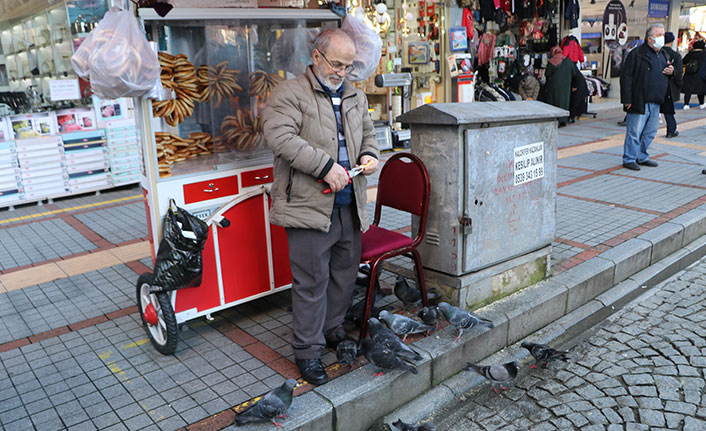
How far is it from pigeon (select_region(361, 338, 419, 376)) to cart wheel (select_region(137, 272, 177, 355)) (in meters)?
1.26

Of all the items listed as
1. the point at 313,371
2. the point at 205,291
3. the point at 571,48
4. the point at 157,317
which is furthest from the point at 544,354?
the point at 571,48

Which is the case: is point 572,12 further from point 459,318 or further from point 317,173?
point 317,173

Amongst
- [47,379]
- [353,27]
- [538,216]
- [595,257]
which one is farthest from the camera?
[595,257]

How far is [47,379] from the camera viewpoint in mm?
3494

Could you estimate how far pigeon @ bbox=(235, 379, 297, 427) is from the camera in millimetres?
2824

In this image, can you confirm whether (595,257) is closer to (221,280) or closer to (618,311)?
(618,311)

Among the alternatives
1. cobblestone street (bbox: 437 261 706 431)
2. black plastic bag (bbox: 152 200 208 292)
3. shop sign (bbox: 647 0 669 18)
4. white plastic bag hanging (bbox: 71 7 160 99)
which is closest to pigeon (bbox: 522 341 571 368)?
cobblestone street (bbox: 437 261 706 431)

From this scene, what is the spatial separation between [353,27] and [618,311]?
10.4ft

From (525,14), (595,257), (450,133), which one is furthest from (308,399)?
(525,14)

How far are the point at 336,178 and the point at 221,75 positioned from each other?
4.50ft

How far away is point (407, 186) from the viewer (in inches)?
155

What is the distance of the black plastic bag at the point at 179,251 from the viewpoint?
3.46 m

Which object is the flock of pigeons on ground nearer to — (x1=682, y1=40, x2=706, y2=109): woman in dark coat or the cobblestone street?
the cobblestone street

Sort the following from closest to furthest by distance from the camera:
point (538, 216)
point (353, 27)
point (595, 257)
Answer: point (353, 27), point (538, 216), point (595, 257)
